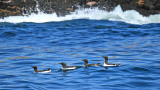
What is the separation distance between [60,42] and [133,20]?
12.8 meters

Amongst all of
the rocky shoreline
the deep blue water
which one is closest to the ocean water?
the deep blue water

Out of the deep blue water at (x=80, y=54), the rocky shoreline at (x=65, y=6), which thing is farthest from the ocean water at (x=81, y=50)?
the rocky shoreline at (x=65, y=6)

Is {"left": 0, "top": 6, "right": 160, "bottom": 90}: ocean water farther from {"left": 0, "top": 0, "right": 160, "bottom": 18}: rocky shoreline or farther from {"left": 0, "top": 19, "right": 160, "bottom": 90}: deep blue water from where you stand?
{"left": 0, "top": 0, "right": 160, "bottom": 18}: rocky shoreline

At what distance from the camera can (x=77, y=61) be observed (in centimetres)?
1695

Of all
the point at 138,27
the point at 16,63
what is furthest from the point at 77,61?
the point at 138,27

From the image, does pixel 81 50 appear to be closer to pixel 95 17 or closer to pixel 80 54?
pixel 80 54

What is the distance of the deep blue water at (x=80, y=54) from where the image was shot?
41.1 ft

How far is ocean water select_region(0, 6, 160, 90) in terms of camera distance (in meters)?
12.6

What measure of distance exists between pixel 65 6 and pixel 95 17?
3.67 m

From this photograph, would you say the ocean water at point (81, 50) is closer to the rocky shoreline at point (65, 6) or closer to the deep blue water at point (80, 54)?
the deep blue water at point (80, 54)

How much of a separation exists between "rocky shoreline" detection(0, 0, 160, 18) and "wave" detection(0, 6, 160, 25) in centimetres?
50

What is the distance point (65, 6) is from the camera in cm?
3484

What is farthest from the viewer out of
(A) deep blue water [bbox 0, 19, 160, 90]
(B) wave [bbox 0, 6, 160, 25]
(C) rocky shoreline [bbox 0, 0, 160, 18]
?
(C) rocky shoreline [bbox 0, 0, 160, 18]

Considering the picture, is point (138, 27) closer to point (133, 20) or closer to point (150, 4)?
point (133, 20)
